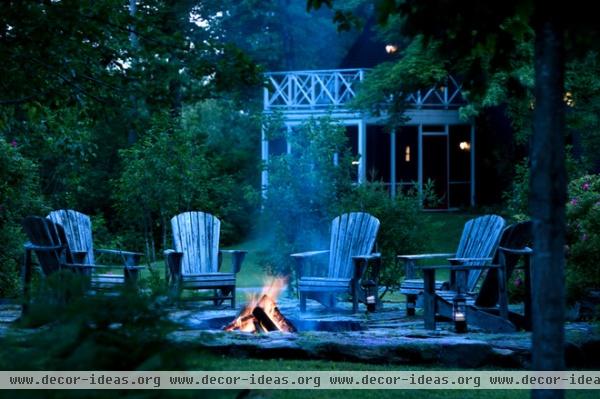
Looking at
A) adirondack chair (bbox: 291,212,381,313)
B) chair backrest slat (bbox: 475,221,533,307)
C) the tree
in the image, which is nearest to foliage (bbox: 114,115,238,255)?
→ adirondack chair (bbox: 291,212,381,313)

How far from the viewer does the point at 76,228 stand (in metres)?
9.22

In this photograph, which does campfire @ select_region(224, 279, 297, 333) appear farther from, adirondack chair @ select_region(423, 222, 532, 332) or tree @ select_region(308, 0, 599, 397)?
tree @ select_region(308, 0, 599, 397)

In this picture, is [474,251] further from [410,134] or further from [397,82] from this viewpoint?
[410,134]

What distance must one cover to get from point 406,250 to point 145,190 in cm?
409

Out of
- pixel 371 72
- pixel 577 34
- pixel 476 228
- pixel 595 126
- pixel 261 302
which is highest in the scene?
pixel 371 72

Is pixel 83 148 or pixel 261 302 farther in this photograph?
pixel 83 148

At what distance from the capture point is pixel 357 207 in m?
11.0

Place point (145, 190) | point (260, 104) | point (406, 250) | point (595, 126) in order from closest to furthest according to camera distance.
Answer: point (406, 250)
point (145, 190)
point (595, 126)
point (260, 104)

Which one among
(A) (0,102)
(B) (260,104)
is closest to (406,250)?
(A) (0,102)

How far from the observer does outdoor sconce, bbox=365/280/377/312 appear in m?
8.80

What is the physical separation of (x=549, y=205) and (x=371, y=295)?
589 centimetres

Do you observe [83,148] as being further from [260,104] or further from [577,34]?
[260,104]

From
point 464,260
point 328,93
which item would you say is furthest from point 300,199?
point 328,93

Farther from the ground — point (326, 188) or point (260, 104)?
point (260, 104)
